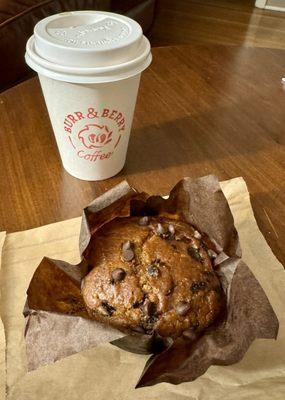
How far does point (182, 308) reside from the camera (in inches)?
21.1

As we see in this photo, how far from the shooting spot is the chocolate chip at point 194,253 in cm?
58

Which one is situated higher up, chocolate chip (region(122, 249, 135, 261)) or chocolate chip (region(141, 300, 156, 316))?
chocolate chip (region(122, 249, 135, 261))

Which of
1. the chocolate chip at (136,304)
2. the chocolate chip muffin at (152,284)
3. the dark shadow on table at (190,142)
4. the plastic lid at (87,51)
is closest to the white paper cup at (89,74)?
the plastic lid at (87,51)

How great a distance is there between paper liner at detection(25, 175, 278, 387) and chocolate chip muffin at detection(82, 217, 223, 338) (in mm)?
20

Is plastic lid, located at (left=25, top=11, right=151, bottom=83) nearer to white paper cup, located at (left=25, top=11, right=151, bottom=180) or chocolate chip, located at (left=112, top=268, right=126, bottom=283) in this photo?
white paper cup, located at (left=25, top=11, right=151, bottom=180)

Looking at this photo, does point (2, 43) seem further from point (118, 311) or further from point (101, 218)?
point (118, 311)

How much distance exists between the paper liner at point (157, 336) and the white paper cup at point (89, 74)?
0.18 metres

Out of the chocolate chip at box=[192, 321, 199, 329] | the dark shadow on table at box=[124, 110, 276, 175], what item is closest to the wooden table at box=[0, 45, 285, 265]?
the dark shadow on table at box=[124, 110, 276, 175]

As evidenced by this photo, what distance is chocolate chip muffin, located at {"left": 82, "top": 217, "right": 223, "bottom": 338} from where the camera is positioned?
21.4 inches

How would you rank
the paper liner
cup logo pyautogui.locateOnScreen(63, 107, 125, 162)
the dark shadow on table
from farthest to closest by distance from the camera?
1. the dark shadow on table
2. cup logo pyautogui.locateOnScreen(63, 107, 125, 162)
3. the paper liner

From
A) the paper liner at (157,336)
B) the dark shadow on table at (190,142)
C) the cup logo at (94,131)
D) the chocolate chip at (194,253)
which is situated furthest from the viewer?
the dark shadow on table at (190,142)

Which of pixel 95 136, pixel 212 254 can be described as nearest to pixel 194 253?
pixel 212 254

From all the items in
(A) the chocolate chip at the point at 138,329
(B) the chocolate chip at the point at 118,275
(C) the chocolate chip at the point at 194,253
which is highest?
(C) the chocolate chip at the point at 194,253

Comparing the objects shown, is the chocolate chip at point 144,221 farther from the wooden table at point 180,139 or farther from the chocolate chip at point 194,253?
the wooden table at point 180,139
